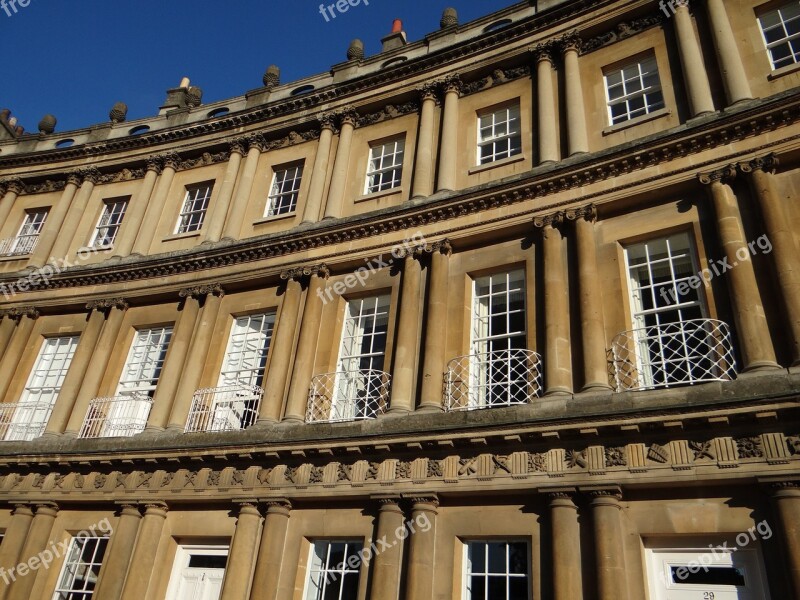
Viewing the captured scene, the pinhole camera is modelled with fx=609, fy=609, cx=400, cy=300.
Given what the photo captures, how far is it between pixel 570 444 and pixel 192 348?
327 inches

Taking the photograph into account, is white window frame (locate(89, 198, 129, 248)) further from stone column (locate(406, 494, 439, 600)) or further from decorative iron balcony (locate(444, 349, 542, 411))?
stone column (locate(406, 494, 439, 600))

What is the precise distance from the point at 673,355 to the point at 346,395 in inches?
229

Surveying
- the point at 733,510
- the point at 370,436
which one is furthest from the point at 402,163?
the point at 733,510

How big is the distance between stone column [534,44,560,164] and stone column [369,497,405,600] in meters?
6.94

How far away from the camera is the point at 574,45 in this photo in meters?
12.8

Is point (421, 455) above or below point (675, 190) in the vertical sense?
below

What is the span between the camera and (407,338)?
36.2 ft

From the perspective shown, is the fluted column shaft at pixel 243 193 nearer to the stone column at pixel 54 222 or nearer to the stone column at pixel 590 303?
the stone column at pixel 54 222

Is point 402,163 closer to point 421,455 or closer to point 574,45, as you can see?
point 574,45

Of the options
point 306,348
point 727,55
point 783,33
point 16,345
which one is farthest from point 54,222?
point 783,33

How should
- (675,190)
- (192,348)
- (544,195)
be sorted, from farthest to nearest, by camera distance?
1. (192,348)
2. (544,195)
3. (675,190)

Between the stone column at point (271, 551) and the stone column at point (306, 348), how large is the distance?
1.64 m

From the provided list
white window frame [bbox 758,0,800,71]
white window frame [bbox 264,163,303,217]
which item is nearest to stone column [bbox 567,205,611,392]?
white window frame [bbox 758,0,800,71]

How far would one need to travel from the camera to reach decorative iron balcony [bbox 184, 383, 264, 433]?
12.2m
